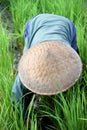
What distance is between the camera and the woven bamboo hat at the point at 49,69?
1.46 meters

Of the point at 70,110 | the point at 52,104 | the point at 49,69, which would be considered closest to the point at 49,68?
the point at 49,69

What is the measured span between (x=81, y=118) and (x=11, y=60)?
843 millimetres

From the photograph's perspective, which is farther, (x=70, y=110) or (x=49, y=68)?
(x=70, y=110)

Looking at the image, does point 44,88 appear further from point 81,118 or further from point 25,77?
point 81,118

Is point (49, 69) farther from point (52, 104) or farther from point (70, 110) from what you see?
point (52, 104)

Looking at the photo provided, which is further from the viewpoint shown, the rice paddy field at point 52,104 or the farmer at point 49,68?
the rice paddy field at point 52,104

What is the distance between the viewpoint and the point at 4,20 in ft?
10.8

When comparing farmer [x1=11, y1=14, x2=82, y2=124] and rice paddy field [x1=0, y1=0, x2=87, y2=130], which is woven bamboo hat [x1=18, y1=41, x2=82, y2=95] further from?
rice paddy field [x1=0, y1=0, x2=87, y2=130]

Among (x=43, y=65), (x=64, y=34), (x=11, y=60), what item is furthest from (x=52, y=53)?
(x=11, y=60)

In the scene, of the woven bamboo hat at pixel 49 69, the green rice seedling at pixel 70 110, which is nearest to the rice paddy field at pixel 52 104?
the green rice seedling at pixel 70 110

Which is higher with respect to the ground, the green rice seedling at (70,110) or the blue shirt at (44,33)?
the blue shirt at (44,33)

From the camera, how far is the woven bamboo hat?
4.80 feet

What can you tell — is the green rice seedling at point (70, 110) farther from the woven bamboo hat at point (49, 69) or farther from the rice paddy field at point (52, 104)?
the woven bamboo hat at point (49, 69)

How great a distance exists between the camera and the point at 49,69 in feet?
4.81
